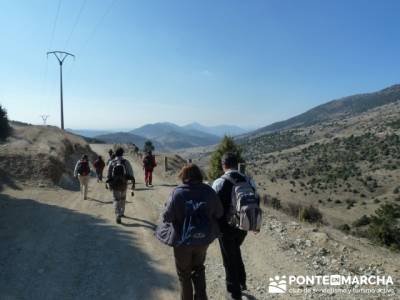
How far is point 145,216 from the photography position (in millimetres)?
13008

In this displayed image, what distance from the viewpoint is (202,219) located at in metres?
5.32

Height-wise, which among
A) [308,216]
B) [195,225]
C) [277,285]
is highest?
[195,225]

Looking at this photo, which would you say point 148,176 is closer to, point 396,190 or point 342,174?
point 396,190

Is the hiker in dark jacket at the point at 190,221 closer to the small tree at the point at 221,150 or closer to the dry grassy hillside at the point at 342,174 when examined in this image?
the small tree at the point at 221,150

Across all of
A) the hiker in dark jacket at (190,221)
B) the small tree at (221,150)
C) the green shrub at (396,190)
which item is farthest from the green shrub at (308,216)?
the green shrub at (396,190)

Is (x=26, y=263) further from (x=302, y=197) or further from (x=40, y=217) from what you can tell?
(x=302, y=197)

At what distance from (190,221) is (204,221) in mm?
188

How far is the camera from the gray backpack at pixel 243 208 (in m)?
5.96

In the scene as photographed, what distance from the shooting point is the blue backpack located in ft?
17.3

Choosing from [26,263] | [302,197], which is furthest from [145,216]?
[302,197]

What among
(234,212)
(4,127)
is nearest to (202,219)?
(234,212)

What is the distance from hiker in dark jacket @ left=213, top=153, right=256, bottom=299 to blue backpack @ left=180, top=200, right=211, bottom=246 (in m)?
0.81

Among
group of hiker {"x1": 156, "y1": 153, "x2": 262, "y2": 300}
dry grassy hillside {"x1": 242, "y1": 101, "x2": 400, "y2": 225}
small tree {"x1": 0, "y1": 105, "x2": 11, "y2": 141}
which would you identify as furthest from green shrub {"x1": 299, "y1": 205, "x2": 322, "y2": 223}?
dry grassy hillside {"x1": 242, "y1": 101, "x2": 400, "y2": 225}

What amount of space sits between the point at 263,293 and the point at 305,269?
1.42 metres
